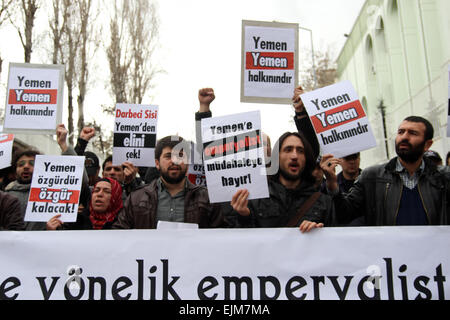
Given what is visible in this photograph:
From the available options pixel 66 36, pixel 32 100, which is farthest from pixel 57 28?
pixel 32 100

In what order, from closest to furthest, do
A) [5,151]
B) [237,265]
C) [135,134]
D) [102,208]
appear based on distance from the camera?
1. [237,265]
2. [102,208]
3. [5,151]
4. [135,134]

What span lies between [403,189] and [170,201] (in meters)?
1.49

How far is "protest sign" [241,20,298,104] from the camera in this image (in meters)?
3.79

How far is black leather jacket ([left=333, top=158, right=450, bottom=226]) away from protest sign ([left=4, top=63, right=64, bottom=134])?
8.33ft

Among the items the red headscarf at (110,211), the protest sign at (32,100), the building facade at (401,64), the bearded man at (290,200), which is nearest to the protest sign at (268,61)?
the bearded man at (290,200)

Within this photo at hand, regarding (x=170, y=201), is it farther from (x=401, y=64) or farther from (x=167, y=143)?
(x=401, y=64)

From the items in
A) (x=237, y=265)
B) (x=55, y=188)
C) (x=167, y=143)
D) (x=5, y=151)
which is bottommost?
(x=237, y=265)

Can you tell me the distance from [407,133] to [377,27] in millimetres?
23332

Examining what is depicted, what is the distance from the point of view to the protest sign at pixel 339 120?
10.7 ft

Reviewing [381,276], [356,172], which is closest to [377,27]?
[356,172]

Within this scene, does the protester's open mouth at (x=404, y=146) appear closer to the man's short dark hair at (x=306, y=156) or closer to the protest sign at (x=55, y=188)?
the man's short dark hair at (x=306, y=156)

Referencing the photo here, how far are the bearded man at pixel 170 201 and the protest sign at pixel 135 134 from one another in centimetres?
104

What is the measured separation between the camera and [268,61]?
3.85 m

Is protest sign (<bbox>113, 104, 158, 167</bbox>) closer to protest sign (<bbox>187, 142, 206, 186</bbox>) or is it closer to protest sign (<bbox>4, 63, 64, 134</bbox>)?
protest sign (<bbox>187, 142, 206, 186</bbox>)
